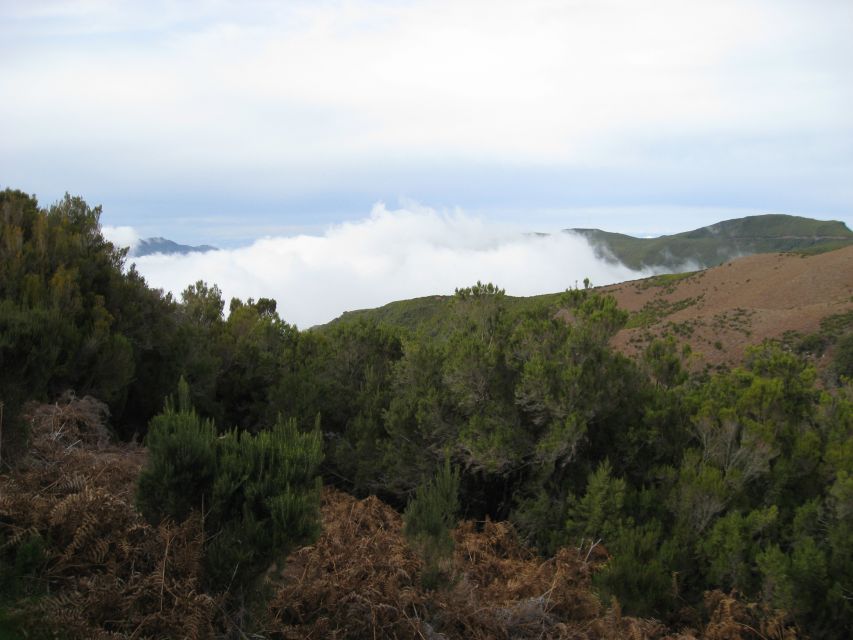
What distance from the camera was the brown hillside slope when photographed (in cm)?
4308

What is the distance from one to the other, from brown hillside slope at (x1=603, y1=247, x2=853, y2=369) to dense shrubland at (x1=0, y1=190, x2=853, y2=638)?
26.4 metres

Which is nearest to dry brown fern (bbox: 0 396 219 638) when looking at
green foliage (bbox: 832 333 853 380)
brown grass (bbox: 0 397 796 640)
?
brown grass (bbox: 0 397 796 640)

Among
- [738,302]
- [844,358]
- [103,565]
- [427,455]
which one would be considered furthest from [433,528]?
[738,302]

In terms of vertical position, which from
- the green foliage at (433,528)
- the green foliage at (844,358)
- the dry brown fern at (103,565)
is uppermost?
the dry brown fern at (103,565)

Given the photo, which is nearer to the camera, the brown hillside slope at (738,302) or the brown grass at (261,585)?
the brown grass at (261,585)

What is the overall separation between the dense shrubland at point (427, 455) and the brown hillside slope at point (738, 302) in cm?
2641

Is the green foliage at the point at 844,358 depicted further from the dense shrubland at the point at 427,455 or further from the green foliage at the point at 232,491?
the green foliage at the point at 232,491

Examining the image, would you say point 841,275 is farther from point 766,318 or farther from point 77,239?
point 77,239

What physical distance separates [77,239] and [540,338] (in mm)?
8468

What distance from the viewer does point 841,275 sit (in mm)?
57781

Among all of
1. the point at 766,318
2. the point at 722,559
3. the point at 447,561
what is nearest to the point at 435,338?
the point at 722,559

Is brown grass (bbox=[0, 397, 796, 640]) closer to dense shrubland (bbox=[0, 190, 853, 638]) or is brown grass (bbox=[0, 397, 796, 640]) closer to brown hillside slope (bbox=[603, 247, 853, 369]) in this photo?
dense shrubland (bbox=[0, 190, 853, 638])

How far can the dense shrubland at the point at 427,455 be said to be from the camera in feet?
14.3

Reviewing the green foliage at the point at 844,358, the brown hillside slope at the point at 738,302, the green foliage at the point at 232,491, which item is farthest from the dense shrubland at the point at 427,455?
the brown hillside slope at the point at 738,302
